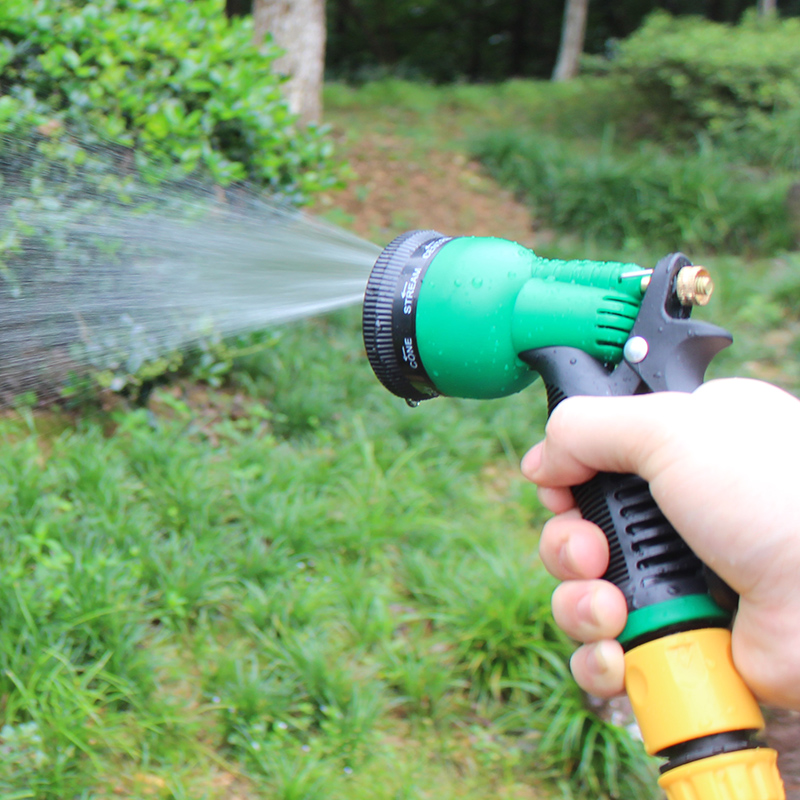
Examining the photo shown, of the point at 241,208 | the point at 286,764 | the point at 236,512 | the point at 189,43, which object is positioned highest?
the point at 189,43

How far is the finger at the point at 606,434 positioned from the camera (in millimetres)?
984

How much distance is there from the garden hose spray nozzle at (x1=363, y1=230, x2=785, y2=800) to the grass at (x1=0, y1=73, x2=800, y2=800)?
997mm

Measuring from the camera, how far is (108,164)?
8.49 ft

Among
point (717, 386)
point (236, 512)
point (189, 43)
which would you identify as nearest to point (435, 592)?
point (236, 512)

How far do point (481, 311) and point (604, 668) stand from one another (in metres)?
0.54

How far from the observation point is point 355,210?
514 centimetres

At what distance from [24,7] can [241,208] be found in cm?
93

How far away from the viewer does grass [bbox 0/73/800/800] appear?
5.88 feet

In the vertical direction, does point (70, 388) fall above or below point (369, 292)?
below

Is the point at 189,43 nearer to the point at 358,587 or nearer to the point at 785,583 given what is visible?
the point at 358,587

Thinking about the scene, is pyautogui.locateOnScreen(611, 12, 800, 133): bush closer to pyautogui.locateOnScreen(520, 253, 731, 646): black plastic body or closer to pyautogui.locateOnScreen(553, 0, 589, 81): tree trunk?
pyautogui.locateOnScreen(553, 0, 589, 81): tree trunk

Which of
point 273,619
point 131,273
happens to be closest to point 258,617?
point 273,619

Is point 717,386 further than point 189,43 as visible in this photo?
No

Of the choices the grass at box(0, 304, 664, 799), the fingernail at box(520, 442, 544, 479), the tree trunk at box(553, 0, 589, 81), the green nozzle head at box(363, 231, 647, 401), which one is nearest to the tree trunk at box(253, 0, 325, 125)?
the grass at box(0, 304, 664, 799)
